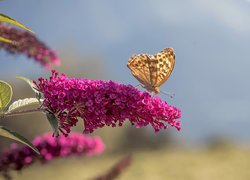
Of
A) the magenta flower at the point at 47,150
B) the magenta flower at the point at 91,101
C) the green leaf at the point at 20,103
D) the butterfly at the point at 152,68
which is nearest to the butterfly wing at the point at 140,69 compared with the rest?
the butterfly at the point at 152,68

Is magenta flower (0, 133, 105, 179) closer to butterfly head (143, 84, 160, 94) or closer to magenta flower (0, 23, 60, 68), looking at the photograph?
magenta flower (0, 23, 60, 68)

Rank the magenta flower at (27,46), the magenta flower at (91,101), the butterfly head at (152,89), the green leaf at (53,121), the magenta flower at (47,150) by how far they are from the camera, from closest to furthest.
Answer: the green leaf at (53,121), the magenta flower at (91,101), the butterfly head at (152,89), the magenta flower at (27,46), the magenta flower at (47,150)

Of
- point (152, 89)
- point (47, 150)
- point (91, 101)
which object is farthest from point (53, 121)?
point (47, 150)

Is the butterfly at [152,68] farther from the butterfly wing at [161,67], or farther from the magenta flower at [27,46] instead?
the magenta flower at [27,46]

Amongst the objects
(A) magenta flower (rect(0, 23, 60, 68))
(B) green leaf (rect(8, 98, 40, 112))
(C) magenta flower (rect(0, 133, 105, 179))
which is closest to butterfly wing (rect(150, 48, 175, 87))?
(B) green leaf (rect(8, 98, 40, 112))

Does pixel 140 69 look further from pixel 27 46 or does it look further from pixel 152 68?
pixel 27 46

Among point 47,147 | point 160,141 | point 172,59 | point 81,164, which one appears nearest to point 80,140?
point 47,147
